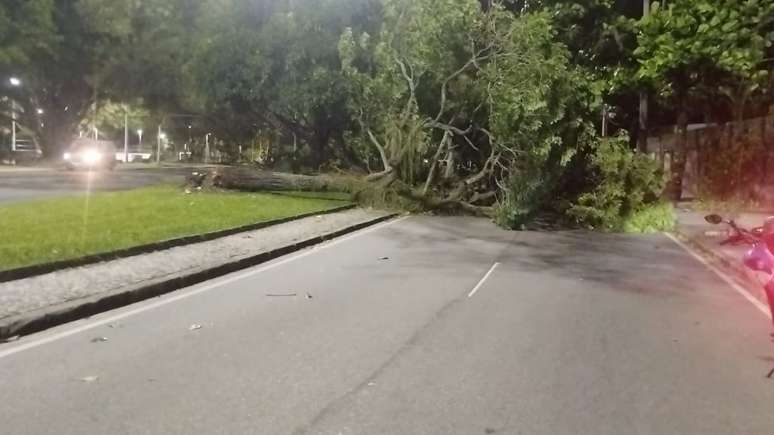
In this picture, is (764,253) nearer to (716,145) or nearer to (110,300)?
(110,300)

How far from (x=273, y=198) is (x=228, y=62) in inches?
455

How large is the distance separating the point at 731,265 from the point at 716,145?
1613 cm

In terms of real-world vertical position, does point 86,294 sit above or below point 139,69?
below

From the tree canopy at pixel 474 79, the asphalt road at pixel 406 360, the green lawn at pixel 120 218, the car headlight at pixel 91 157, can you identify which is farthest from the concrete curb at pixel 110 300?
the car headlight at pixel 91 157

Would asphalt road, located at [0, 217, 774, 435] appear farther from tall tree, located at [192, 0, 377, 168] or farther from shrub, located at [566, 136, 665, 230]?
tall tree, located at [192, 0, 377, 168]

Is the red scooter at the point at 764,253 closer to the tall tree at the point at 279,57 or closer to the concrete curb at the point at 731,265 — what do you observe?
the concrete curb at the point at 731,265

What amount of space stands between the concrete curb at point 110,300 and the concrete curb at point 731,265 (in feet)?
23.0

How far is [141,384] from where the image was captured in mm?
6184

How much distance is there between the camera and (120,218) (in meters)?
16.5

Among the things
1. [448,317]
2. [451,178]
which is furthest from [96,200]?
[448,317]

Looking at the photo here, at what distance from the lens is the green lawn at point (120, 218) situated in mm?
12016

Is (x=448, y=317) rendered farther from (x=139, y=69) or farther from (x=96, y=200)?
(x=139, y=69)

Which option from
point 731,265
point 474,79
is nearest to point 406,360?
point 731,265

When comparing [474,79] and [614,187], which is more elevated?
[474,79]
